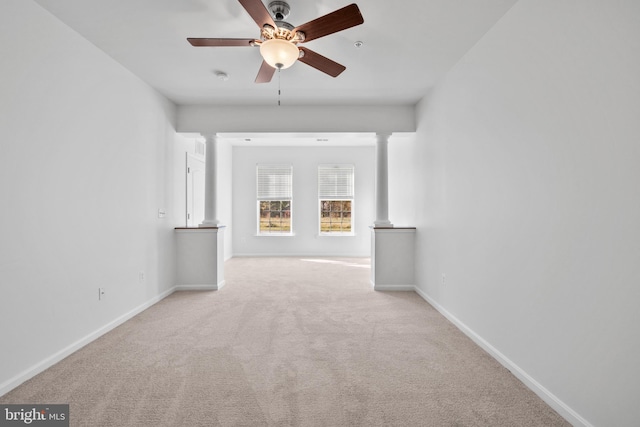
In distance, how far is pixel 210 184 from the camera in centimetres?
460

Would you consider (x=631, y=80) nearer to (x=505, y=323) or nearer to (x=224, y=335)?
(x=505, y=323)

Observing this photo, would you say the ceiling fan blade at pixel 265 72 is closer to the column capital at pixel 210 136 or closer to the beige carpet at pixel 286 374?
the column capital at pixel 210 136

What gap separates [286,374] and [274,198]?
570 centimetres

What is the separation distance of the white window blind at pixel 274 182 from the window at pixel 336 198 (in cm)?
81

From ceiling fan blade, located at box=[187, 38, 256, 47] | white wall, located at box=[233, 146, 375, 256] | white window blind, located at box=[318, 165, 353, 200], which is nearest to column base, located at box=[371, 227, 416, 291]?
ceiling fan blade, located at box=[187, 38, 256, 47]

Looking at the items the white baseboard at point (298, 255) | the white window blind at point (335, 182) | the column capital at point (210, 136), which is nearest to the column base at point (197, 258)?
the column capital at point (210, 136)

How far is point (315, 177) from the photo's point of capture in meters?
7.52

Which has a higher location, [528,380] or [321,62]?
[321,62]

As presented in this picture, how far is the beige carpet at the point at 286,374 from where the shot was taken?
170 centimetres

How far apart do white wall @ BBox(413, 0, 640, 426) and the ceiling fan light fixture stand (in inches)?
63.4

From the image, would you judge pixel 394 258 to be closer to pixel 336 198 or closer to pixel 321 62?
pixel 321 62

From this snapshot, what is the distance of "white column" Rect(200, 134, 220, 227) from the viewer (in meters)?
4.55

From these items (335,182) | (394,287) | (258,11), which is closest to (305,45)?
(258,11)

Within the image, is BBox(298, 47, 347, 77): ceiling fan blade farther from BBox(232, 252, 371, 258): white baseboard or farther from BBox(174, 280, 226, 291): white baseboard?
BBox(232, 252, 371, 258): white baseboard
